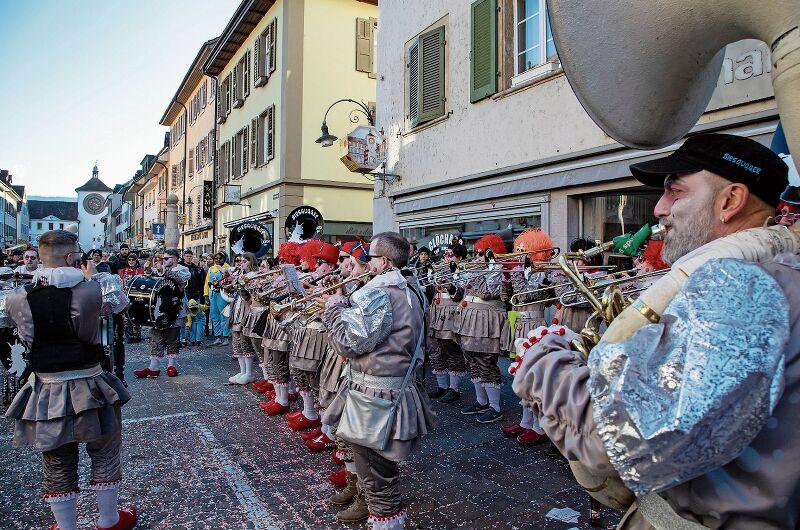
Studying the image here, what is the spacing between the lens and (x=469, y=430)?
5.41 metres

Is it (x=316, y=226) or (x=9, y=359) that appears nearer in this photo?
(x=9, y=359)

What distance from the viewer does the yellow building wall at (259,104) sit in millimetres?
16359

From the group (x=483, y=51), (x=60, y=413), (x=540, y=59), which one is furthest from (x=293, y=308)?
(x=483, y=51)

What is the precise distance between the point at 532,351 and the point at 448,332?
5070mm

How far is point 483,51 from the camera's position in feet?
27.9

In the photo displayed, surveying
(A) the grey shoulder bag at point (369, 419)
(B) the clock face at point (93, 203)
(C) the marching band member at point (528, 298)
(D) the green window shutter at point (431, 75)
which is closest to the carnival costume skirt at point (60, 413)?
(A) the grey shoulder bag at point (369, 419)

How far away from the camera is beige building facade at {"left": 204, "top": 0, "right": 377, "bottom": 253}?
16.0m

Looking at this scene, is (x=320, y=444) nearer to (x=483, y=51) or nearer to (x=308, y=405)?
(x=308, y=405)

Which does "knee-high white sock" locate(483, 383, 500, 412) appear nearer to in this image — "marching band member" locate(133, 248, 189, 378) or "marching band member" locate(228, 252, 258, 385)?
"marching band member" locate(228, 252, 258, 385)

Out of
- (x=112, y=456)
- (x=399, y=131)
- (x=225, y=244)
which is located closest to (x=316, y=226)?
(x=399, y=131)

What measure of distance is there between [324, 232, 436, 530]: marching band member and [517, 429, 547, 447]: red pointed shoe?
192cm

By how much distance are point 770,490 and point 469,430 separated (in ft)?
14.8

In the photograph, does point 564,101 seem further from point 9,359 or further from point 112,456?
point 9,359

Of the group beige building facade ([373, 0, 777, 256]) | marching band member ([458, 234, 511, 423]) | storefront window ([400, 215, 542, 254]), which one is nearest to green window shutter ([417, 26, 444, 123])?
beige building facade ([373, 0, 777, 256])
